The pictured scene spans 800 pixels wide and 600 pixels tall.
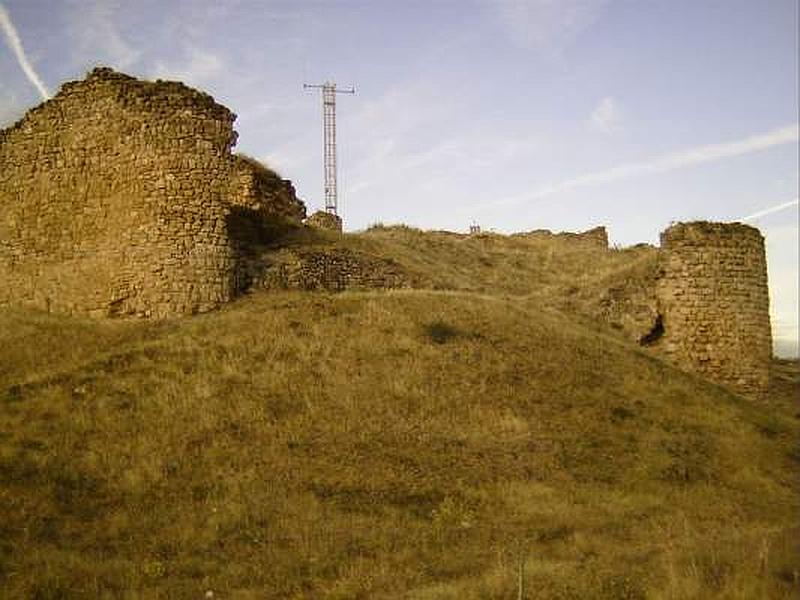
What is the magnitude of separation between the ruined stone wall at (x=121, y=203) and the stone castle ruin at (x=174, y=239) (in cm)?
3

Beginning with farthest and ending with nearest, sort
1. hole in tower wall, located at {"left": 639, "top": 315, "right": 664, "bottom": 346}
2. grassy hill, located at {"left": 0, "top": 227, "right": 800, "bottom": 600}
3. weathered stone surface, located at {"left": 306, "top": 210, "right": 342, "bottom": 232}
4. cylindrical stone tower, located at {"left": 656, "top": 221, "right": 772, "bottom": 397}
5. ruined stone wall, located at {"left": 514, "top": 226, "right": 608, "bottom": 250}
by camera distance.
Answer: ruined stone wall, located at {"left": 514, "top": 226, "right": 608, "bottom": 250}
weathered stone surface, located at {"left": 306, "top": 210, "right": 342, "bottom": 232}
hole in tower wall, located at {"left": 639, "top": 315, "right": 664, "bottom": 346}
cylindrical stone tower, located at {"left": 656, "top": 221, "right": 772, "bottom": 397}
grassy hill, located at {"left": 0, "top": 227, "right": 800, "bottom": 600}

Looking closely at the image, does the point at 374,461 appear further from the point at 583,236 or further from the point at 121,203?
the point at 583,236

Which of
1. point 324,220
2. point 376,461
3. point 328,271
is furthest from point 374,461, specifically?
point 324,220

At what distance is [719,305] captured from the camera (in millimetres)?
18469

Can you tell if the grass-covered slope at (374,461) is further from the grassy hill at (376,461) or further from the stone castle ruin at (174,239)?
the stone castle ruin at (174,239)

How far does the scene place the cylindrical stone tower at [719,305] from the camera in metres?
18.4

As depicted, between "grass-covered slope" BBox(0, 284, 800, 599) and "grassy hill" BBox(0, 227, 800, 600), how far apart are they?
4cm

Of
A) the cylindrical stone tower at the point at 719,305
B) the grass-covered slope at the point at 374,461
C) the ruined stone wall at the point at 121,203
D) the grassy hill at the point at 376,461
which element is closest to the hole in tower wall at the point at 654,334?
the cylindrical stone tower at the point at 719,305

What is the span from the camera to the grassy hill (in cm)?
755

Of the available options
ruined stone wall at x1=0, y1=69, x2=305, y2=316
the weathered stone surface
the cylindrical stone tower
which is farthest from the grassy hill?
the weathered stone surface

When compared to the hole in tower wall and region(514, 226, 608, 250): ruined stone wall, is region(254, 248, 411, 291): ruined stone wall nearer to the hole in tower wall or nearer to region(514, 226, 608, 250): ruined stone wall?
the hole in tower wall

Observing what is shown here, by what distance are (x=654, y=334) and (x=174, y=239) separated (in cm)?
1145

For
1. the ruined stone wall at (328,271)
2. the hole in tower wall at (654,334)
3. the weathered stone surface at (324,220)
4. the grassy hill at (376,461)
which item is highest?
the weathered stone surface at (324,220)

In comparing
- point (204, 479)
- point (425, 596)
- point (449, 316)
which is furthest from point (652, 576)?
point (449, 316)
